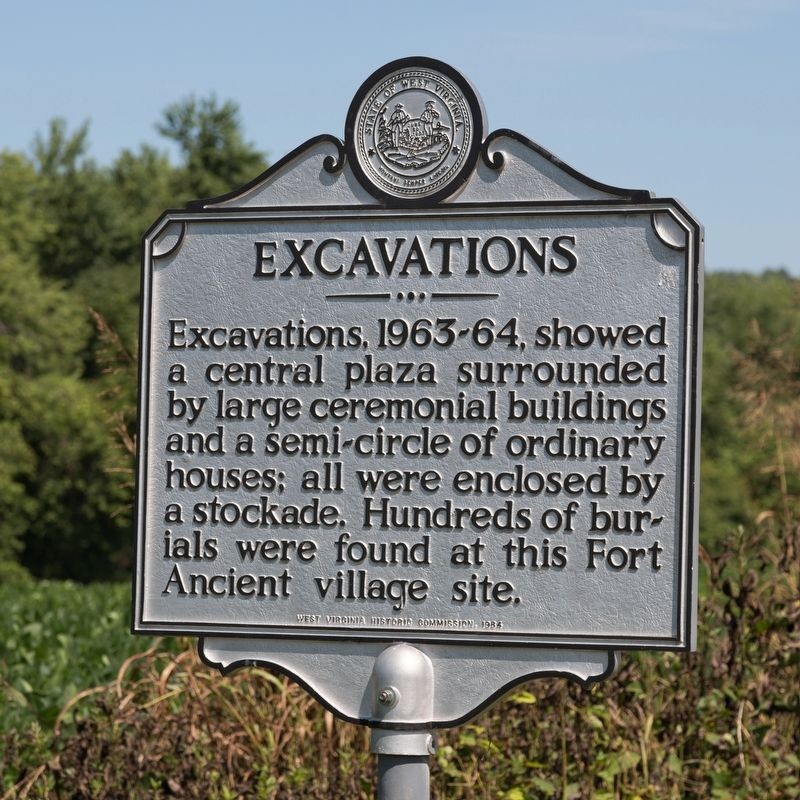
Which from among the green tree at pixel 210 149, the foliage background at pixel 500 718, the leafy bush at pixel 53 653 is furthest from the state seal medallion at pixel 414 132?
the green tree at pixel 210 149

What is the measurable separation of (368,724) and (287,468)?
849 millimetres

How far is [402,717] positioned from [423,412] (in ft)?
3.11

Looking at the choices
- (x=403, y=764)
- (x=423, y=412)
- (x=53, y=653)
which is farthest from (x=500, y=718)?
(x=53, y=653)

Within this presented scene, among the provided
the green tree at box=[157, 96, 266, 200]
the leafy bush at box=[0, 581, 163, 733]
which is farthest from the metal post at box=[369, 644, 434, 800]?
the green tree at box=[157, 96, 266, 200]

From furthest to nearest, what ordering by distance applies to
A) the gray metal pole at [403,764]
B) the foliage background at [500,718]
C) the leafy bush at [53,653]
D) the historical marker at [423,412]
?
the leafy bush at [53,653] < the foliage background at [500,718] < the gray metal pole at [403,764] < the historical marker at [423,412]

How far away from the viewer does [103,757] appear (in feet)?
18.8

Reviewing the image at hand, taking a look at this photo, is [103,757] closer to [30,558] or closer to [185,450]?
[185,450]

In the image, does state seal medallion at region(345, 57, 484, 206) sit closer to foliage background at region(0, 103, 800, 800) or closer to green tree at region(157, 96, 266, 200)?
foliage background at region(0, 103, 800, 800)

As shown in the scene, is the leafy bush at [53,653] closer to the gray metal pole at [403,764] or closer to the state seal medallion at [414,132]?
the gray metal pole at [403,764]

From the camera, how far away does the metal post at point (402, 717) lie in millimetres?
4348

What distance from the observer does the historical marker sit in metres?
4.26

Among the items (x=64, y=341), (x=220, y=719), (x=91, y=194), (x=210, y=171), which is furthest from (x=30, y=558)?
(x=220, y=719)

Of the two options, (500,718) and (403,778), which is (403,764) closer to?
(403,778)

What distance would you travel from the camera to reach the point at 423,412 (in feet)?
14.4
